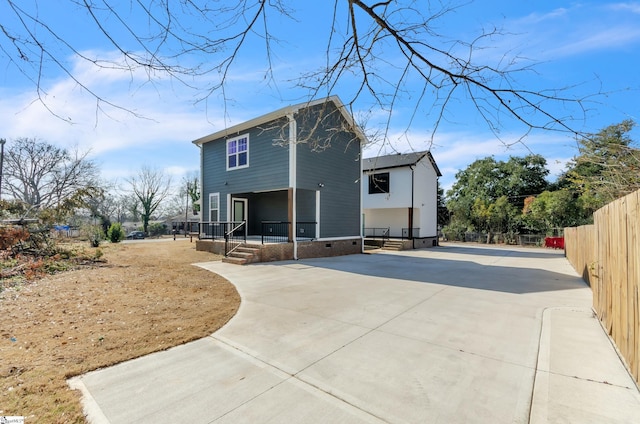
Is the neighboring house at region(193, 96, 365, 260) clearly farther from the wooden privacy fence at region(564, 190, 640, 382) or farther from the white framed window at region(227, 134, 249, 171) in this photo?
the wooden privacy fence at region(564, 190, 640, 382)

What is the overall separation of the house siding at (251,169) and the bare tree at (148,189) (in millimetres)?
32927

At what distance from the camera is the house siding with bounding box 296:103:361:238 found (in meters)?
12.7

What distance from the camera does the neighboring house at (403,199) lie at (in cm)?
2058

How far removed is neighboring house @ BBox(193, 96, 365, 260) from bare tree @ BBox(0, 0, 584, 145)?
→ 8.37 metres

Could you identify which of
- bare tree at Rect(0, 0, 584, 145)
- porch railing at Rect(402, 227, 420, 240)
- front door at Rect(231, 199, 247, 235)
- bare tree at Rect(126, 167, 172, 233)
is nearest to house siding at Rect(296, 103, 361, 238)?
front door at Rect(231, 199, 247, 235)

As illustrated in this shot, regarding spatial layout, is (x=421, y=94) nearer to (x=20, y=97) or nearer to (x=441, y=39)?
(x=441, y=39)

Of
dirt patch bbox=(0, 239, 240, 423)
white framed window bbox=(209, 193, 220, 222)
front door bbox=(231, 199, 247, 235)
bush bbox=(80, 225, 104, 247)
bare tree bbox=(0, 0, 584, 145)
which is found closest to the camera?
bare tree bbox=(0, 0, 584, 145)

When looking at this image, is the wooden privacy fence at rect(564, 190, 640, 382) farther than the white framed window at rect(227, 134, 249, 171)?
No

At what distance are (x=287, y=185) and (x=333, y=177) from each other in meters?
2.85

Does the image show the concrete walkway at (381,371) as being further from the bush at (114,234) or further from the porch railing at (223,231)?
the bush at (114,234)

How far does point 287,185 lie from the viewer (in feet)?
40.0

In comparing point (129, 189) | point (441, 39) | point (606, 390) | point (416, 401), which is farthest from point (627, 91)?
point (129, 189)

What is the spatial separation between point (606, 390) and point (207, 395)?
3514 millimetres

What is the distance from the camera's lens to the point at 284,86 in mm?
3217
